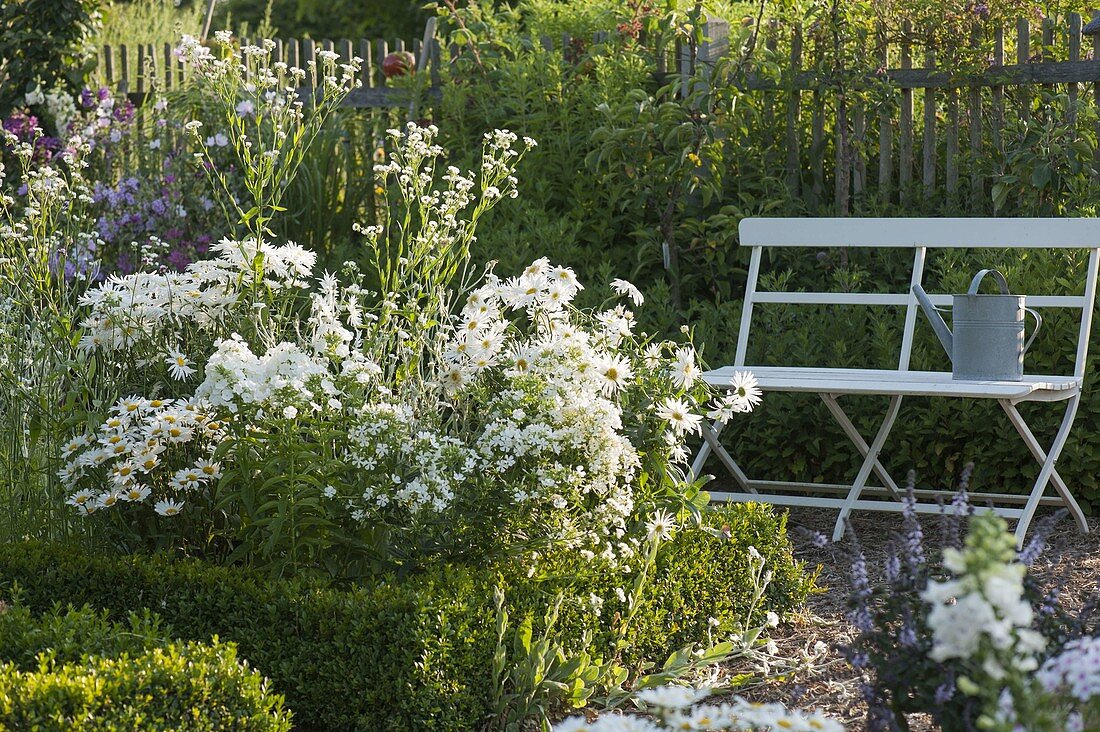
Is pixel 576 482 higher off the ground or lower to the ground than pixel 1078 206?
lower

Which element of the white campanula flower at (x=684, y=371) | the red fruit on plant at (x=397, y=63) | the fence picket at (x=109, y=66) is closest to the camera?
the white campanula flower at (x=684, y=371)

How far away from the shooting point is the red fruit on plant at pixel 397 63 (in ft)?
26.0

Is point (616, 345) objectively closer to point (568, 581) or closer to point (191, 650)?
point (568, 581)

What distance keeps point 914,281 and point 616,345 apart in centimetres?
178

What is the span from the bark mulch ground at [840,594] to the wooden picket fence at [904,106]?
186 cm

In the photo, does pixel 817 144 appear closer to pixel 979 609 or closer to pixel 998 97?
pixel 998 97

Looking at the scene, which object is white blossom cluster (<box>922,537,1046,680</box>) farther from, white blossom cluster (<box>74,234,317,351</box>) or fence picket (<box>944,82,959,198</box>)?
fence picket (<box>944,82,959,198</box>)

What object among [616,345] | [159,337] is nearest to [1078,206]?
[616,345]

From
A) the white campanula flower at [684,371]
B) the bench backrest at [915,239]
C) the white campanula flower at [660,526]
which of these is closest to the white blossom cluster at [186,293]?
the white campanula flower at [684,371]

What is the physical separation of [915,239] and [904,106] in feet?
4.70

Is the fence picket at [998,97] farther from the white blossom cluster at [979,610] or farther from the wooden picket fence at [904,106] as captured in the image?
the white blossom cluster at [979,610]

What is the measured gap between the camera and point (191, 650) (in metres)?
2.38

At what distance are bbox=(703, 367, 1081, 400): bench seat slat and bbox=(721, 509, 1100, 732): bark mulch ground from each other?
1.63 ft

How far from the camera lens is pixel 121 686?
2.17 m
